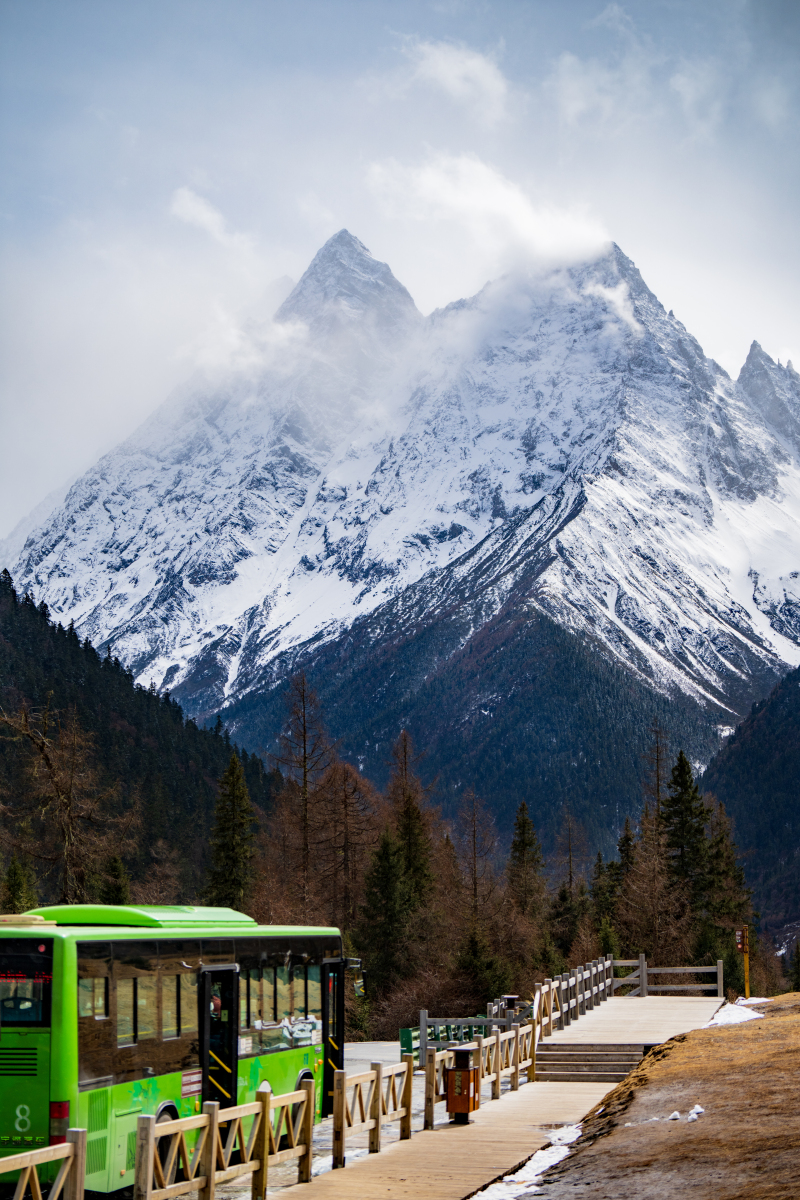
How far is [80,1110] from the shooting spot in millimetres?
17375

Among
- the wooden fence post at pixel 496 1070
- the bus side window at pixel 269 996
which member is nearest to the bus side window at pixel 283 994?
the bus side window at pixel 269 996

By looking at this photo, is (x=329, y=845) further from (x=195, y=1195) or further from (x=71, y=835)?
(x=195, y=1195)

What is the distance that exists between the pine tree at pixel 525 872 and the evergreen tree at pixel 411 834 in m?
7.35

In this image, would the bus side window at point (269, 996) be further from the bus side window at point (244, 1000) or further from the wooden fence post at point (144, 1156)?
the wooden fence post at point (144, 1156)

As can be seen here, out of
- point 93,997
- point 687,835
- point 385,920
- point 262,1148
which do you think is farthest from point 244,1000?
point 687,835

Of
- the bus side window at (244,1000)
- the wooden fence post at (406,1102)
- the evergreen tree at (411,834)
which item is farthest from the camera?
the evergreen tree at (411,834)

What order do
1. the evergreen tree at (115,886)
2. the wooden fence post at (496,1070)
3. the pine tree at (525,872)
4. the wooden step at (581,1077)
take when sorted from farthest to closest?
the pine tree at (525,872) < the evergreen tree at (115,886) < the wooden step at (581,1077) < the wooden fence post at (496,1070)

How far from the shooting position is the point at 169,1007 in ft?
65.9

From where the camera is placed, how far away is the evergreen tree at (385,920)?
70750 mm

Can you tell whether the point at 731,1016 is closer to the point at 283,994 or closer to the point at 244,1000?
the point at 283,994

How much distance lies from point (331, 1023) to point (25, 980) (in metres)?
10.4

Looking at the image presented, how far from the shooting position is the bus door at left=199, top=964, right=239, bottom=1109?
21125 millimetres

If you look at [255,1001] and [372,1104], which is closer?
[372,1104]

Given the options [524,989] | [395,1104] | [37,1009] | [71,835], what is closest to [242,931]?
[395,1104]
